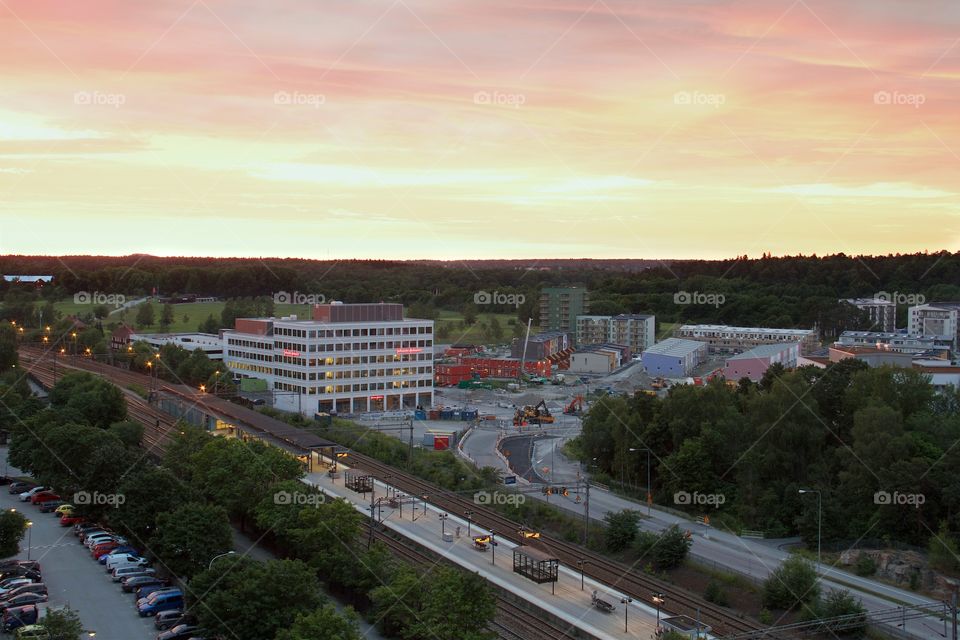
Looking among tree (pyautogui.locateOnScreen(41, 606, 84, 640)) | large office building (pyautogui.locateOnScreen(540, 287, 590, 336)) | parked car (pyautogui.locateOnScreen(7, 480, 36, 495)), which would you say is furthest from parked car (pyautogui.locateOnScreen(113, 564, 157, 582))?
large office building (pyautogui.locateOnScreen(540, 287, 590, 336))

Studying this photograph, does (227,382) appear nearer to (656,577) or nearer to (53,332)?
(53,332)

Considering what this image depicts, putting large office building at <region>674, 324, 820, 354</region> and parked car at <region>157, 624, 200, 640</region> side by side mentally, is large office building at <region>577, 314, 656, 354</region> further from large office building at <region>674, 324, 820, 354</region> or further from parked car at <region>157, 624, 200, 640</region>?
parked car at <region>157, 624, 200, 640</region>

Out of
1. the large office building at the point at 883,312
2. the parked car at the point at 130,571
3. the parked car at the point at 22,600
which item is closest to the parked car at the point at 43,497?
the parked car at the point at 130,571

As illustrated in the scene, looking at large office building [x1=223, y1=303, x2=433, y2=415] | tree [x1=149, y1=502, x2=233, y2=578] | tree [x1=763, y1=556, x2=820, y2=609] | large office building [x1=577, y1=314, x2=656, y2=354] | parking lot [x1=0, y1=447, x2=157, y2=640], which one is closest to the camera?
parking lot [x1=0, y1=447, x2=157, y2=640]

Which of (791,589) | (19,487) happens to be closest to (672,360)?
(791,589)

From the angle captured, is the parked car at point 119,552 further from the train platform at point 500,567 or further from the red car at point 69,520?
the train platform at point 500,567

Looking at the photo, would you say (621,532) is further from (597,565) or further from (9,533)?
(9,533)
